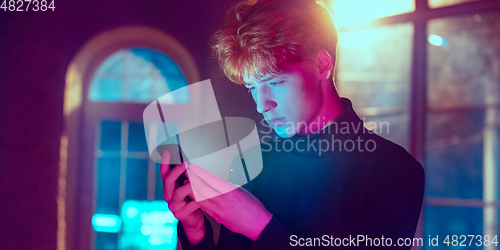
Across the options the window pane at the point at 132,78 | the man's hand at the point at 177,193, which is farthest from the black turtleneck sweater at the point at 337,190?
the window pane at the point at 132,78

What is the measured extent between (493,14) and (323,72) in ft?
3.48

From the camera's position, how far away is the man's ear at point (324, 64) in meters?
0.92

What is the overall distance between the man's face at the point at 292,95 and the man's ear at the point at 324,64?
2 cm

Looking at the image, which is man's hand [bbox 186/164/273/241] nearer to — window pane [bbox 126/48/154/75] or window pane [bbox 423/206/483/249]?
window pane [bbox 423/206/483/249]

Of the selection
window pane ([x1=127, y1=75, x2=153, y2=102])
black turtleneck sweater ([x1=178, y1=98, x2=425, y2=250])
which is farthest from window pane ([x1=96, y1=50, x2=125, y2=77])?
black turtleneck sweater ([x1=178, y1=98, x2=425, y2=250])

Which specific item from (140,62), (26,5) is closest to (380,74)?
(140,62)

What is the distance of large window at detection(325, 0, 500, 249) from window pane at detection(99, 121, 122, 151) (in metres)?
1.47

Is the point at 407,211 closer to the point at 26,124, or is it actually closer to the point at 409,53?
the point at 409,53

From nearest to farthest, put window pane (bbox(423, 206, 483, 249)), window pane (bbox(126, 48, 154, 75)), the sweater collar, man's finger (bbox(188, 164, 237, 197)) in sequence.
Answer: man's finger (bbox(188, 164, 237, 197))
the sweater collar
window pane (bbox(423, 206, 483, 249))
window pane (bbox(126, 48, 154, 75))

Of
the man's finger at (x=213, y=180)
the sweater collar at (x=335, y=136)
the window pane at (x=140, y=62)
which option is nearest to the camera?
the man's finger at (x=213, y=180)

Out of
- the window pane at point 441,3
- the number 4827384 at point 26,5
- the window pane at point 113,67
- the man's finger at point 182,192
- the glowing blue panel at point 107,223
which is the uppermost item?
the number 4827384 at point 26,5

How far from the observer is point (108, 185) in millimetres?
2170

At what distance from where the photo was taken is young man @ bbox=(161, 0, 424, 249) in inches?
31.2

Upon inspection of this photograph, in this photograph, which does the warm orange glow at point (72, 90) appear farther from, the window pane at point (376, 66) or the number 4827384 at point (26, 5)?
the window pane at point (376, 66)
